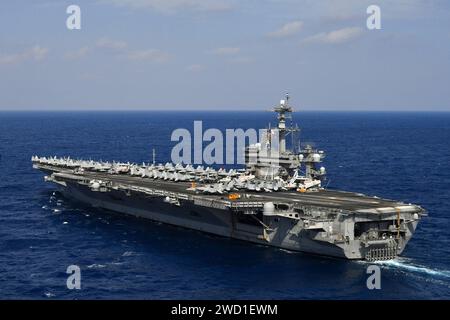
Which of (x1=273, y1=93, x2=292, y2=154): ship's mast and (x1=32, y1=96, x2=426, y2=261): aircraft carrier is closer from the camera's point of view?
(x1=32, y1=96, x2=426, y2=261): aircraft carrier

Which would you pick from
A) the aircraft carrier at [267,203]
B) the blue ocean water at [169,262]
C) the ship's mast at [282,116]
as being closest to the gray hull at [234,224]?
the aircraft carrier at [267,203]

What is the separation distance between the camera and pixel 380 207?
3347cm

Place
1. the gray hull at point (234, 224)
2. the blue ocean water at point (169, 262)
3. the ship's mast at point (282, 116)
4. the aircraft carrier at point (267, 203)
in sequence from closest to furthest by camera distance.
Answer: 1. the blue ocean water at point (169, 262)
2. the aircraft carrier at point (267, 203)
3. the gray hull at point (234, 224)
4. the ship's mast at point (282, 116)

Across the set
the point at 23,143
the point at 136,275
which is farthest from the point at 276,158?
the point at 23,143

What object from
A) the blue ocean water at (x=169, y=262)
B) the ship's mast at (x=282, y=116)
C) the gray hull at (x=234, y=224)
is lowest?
the blue ocean water at (x=169, y=262)

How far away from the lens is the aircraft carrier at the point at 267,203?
32.0 meters

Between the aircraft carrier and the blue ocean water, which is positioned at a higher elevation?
the aircraft carrier

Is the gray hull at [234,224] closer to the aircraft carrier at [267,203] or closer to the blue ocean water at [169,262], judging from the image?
the aircraft carrier at [267,203]

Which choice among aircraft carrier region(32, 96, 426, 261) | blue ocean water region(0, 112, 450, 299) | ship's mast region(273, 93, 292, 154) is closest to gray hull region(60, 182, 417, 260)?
aircraft carrier region(32, 96, 426, 261)

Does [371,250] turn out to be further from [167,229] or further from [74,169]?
[74,169]

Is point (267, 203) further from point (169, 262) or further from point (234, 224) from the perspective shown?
point (169, 262)

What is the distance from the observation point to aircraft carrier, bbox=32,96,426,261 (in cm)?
3195

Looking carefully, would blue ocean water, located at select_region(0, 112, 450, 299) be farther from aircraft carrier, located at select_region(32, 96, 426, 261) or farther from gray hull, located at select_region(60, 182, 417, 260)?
aircraft carrier, located at select_region(32, 96, 426, 261)
